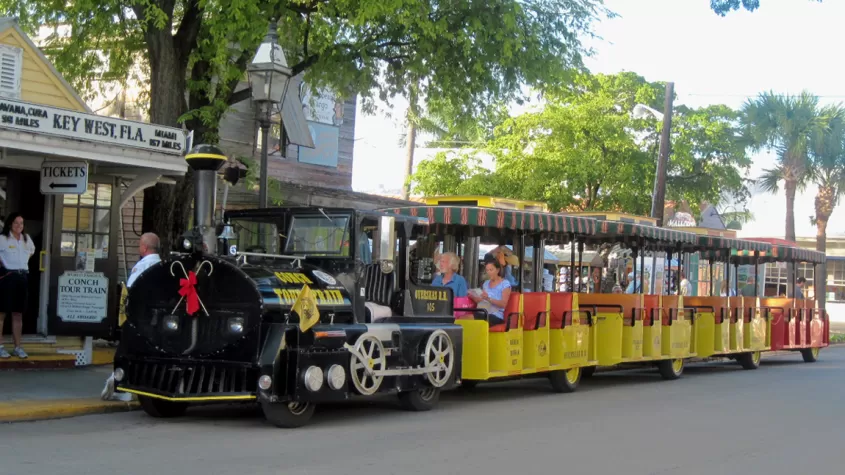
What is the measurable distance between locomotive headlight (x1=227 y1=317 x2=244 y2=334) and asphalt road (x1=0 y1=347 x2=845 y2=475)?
0.92m

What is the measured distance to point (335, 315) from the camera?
10109 millimetres

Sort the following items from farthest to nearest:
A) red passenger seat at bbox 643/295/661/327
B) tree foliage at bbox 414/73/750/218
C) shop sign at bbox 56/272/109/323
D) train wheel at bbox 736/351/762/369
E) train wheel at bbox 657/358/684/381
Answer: tree foliage at bbox 414/73/750/218
train wheel at bbox 736/351/762/369
train wheel at bbox 657/358/684/381
red passenger seat at bbox 643/295/661/327
shop sign at bbox 56/272/109/323

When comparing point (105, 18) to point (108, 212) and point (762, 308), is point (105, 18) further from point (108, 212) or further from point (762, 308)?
point (762, 308)

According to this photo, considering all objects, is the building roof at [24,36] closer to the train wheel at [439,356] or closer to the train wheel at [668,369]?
the train wheel at [439,356]

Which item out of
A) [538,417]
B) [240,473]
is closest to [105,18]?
[538,417]

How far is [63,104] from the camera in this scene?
1575 cm

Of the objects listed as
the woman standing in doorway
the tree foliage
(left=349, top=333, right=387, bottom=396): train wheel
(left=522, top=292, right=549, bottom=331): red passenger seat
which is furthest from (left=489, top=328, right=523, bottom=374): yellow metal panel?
the tree foliage

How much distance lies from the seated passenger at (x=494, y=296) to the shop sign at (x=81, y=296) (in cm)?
493

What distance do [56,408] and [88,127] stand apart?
3.82 metres

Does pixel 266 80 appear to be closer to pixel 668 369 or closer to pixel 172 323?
pixel 172 323

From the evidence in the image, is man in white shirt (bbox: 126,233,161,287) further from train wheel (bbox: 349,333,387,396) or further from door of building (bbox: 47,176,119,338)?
door of building (bbox: 47,176,119,338)

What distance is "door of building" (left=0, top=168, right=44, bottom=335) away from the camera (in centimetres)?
1452

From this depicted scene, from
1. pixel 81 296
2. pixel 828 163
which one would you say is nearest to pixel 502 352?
pixel 81 296

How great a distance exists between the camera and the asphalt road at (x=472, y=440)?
781 cm
